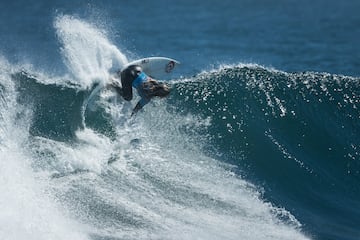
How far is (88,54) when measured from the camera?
17.8m

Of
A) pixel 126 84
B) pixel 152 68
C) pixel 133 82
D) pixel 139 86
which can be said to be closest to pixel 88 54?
pixel 152 68

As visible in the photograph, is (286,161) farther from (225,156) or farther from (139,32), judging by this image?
(139,32)

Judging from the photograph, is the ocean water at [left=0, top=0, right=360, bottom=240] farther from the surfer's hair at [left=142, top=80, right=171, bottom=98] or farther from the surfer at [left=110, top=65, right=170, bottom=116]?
the surfer's hair at [left=142, top=80, right=171, bottom=98]

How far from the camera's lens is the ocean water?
492 inches

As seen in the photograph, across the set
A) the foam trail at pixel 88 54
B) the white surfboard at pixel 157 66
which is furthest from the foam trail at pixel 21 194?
the white surfboard at pixel 157 66

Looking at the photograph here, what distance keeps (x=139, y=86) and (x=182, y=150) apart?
2.03 meters

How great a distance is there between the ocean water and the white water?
3 centimetres

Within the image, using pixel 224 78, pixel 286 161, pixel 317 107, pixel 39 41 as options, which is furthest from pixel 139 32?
pixel 286 161

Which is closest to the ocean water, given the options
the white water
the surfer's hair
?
the white water

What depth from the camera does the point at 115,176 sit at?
13977 millimetres

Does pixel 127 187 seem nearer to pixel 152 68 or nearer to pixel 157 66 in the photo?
pixel 152 68

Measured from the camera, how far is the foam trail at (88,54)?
1708cm

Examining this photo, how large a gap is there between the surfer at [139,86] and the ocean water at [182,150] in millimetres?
613

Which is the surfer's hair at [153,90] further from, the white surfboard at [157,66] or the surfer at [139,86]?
the white surfboard at [157,66]
